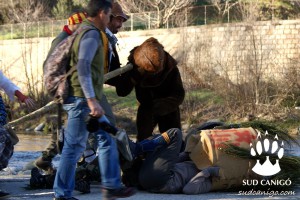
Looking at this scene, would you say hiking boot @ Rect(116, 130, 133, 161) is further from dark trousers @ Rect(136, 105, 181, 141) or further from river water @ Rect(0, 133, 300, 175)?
river water @ Rect(0, 133, 300, 175)

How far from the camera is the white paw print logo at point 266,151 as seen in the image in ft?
21.6

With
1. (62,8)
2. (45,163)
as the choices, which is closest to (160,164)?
(45,163)

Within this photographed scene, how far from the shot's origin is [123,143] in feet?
19.1

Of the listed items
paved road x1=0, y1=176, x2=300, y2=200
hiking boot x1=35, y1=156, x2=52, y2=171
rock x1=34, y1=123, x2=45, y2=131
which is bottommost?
rock x1=34, y1=123, x2=45, y2=131

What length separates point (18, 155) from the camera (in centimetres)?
1261

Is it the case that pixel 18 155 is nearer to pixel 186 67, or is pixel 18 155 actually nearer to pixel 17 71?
pixel 186 67

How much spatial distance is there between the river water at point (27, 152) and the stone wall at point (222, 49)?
11.7 ft

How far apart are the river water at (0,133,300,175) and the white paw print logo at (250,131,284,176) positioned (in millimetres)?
266

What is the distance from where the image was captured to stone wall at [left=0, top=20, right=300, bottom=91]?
70.6 ft

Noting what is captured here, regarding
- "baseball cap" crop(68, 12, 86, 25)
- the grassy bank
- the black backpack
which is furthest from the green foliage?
the black backpack

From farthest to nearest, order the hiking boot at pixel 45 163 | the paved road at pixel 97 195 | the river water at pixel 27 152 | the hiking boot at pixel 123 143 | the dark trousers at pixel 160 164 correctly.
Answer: the river water at pixel 27 152, the hiking boot at pixel 45 163, the dark trousers at pixel 160 164, the paved road at pixel 97 195, the hiking boot at pixel 123 143

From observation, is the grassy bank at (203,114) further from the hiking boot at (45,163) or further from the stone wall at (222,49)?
the hiking boot at (45,163)

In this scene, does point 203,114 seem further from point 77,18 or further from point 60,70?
point 60,70

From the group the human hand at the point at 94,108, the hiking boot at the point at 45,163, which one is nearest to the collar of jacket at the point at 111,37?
the hiking boot at the point at 45,163
